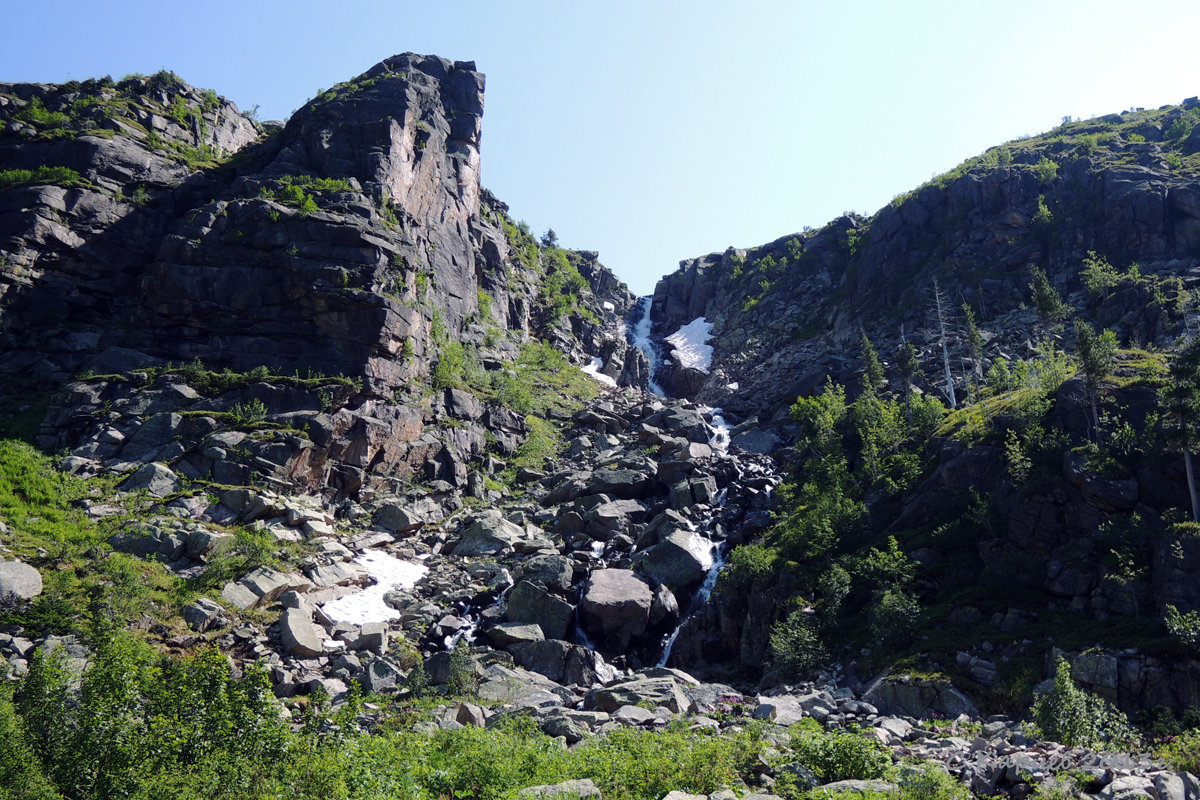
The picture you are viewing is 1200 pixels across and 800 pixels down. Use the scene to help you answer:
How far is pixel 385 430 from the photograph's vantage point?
5097cm

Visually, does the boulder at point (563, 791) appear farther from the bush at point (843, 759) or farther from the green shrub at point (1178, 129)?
the green shrub at point (1178, 129)

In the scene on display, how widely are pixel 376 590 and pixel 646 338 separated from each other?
3509 inches

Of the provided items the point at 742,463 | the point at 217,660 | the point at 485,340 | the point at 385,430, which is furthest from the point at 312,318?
the point at 217,660

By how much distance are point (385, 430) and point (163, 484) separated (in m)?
14.8

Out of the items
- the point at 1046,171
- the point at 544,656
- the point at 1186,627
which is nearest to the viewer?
the point at 1186,627

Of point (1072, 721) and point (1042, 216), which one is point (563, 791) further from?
point (1042, 216)

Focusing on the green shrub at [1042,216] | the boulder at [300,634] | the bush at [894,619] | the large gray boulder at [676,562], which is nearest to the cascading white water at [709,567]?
the large gray boulder at [676,562]

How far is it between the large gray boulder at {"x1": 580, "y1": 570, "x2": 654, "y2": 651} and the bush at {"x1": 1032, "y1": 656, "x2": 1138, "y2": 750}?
63.9 ft

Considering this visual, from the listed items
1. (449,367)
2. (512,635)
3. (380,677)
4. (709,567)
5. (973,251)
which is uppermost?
(973,251)

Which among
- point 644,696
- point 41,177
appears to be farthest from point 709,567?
point 41,177

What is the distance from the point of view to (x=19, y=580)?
2772cm

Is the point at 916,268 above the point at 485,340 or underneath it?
above

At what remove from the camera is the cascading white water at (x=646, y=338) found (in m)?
103

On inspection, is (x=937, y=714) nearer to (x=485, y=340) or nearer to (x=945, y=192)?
(x=485, y=340)
